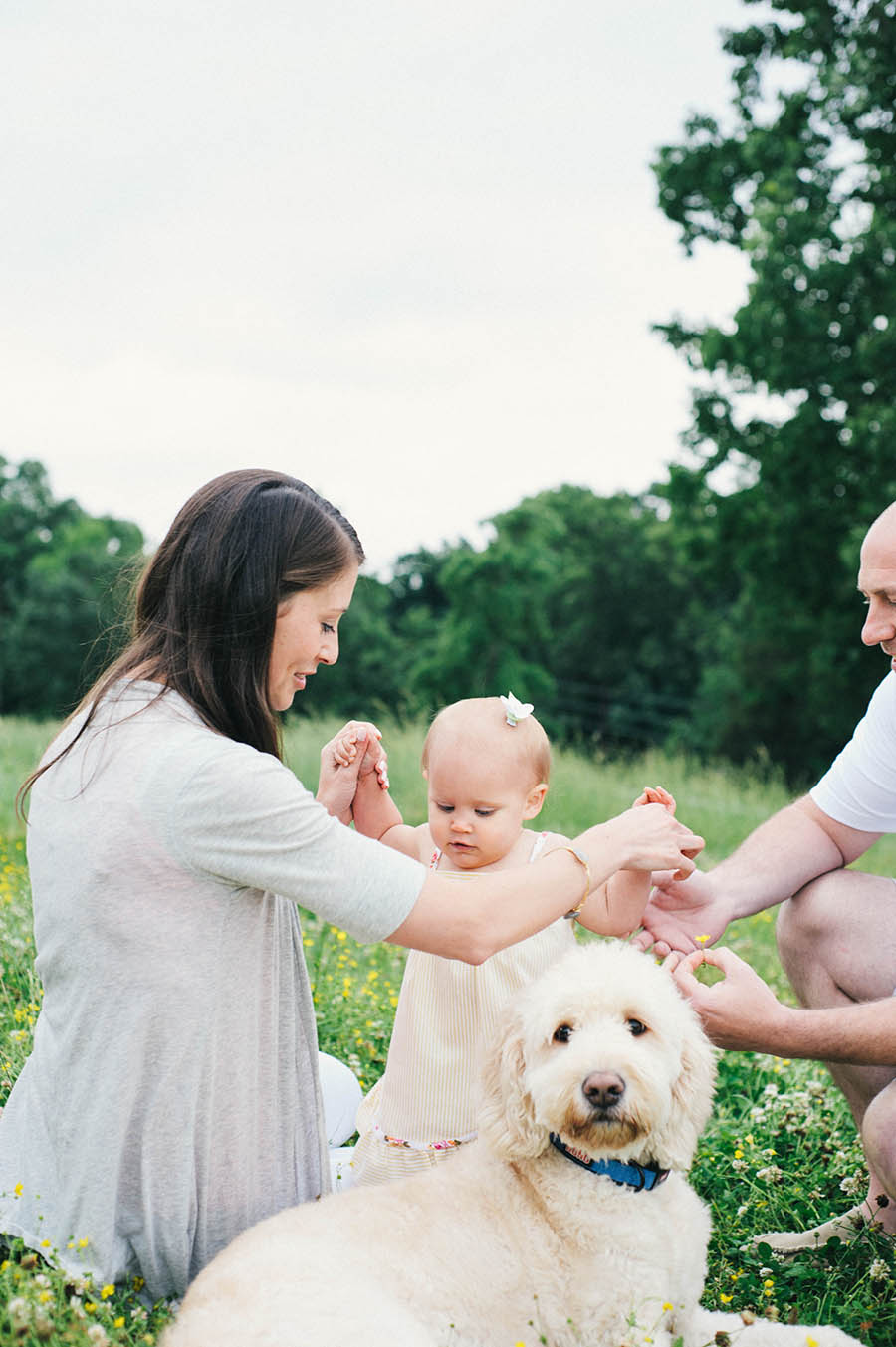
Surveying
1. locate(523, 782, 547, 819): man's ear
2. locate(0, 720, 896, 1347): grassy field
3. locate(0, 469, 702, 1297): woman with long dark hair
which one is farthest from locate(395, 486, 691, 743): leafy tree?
locate(0, 469, 702, 1297): woman with long dark hair

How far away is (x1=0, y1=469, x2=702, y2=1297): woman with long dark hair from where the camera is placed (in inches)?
95.3

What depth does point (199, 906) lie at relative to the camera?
2.49 metres

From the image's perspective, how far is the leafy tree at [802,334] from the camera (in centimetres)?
1928

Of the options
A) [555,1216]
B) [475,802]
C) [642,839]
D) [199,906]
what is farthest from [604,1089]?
[475,802]

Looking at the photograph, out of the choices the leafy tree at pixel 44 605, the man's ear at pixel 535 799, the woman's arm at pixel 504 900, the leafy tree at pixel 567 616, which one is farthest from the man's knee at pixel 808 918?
the leafy tree at pixel 44 605

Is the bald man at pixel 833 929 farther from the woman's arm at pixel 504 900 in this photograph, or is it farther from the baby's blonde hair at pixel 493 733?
the baby's blonde hair at pixel 493 733

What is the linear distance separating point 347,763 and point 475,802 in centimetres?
44

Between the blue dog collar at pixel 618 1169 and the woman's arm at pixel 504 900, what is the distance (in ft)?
1.48

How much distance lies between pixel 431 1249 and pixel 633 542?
47.4m

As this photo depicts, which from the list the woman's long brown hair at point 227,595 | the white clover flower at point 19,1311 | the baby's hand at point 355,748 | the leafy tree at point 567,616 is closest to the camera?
the white clover flower at point 19,1311

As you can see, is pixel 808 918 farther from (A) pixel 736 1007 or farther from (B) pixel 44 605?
(B) pixel 44 605

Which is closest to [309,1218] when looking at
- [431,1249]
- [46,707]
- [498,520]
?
[431,1249]

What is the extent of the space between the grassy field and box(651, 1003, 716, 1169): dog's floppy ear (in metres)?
0.49

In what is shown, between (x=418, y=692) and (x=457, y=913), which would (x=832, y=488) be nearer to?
(x=418, y=692)
